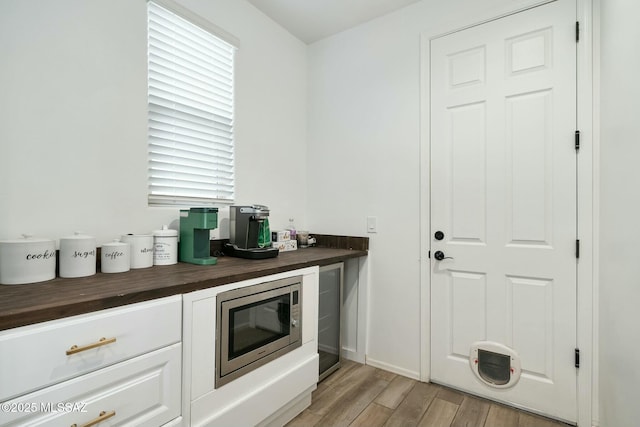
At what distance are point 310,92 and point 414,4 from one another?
3.40 ft

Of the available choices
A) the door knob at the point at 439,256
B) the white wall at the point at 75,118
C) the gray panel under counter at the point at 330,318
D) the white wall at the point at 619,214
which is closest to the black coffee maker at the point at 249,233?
the white wall at the point at 75,118

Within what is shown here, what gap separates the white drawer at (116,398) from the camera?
877mm

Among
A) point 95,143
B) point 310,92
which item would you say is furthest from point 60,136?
point 310,92

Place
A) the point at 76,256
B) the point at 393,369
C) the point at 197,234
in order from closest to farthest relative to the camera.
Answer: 1. the point at 76,256
2. the point at 197,234
3. the point at 393,369

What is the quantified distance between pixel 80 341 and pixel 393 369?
2006 mm

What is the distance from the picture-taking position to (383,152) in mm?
2408

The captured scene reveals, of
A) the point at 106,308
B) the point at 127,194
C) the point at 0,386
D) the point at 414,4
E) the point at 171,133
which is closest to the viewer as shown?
the point at 0,386

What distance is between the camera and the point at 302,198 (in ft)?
9.23

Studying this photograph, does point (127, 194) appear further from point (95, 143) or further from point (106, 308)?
point (106, 308)

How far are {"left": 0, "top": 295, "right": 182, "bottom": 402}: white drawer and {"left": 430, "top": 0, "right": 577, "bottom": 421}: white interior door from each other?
66.8 inches

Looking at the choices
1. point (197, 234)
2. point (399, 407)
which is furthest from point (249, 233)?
point (399, 407)

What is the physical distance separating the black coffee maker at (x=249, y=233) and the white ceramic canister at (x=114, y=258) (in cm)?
63

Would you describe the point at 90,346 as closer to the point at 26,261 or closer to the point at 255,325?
the point at 26,261

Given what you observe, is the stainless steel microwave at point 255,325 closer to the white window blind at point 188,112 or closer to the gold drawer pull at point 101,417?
the gold drawer pull at point 101,417
